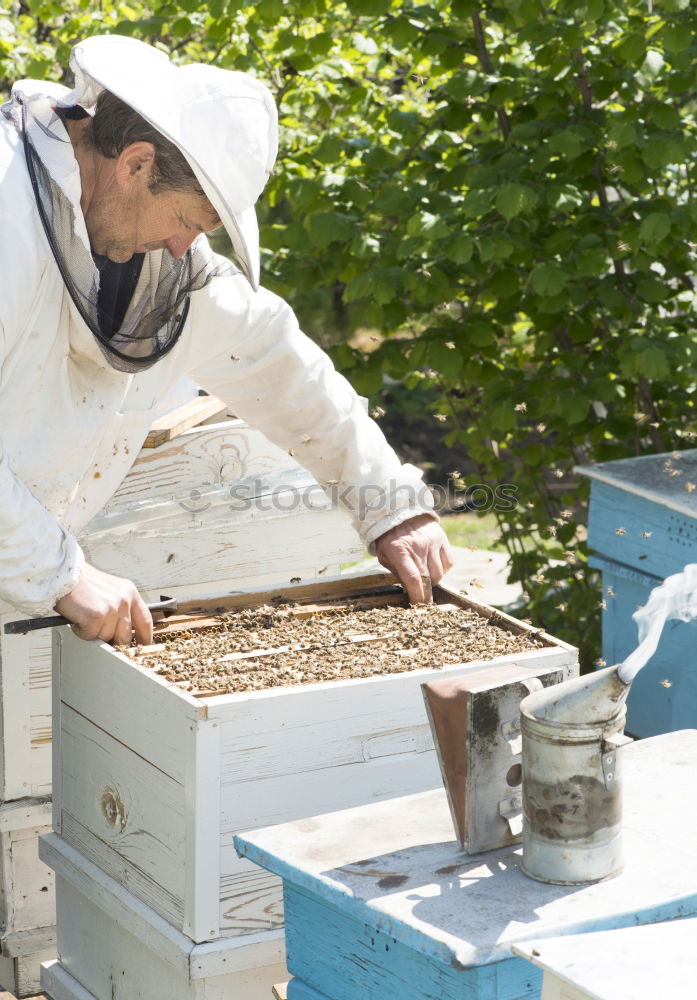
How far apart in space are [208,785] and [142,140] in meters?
1.06

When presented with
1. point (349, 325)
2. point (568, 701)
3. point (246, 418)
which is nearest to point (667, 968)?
point (568, 701)

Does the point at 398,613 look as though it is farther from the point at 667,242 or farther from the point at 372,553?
the point at 667,242

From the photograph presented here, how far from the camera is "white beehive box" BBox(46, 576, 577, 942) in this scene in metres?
1.84

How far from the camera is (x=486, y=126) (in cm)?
382

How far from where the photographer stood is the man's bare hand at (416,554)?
2426 millimetres

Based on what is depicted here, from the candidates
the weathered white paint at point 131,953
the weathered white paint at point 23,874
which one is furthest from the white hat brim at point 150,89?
the weathered white paint at point 23,874

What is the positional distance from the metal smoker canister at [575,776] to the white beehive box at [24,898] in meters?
1.57

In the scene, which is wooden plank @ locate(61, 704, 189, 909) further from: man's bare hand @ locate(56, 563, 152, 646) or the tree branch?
the tree branch

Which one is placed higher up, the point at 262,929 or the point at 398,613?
the point at 398,613

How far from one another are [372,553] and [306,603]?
0.23 meters

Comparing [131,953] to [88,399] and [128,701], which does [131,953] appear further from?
[88,399]

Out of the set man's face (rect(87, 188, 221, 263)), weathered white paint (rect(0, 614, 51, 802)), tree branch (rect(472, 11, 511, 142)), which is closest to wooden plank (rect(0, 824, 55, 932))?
weathered white paint (rect(0, 614, 51, 802))

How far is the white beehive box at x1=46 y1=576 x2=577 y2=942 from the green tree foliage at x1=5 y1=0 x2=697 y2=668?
1.72 meters

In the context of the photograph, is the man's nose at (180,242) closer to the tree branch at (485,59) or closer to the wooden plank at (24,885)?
the wooden plank at (24,885)
